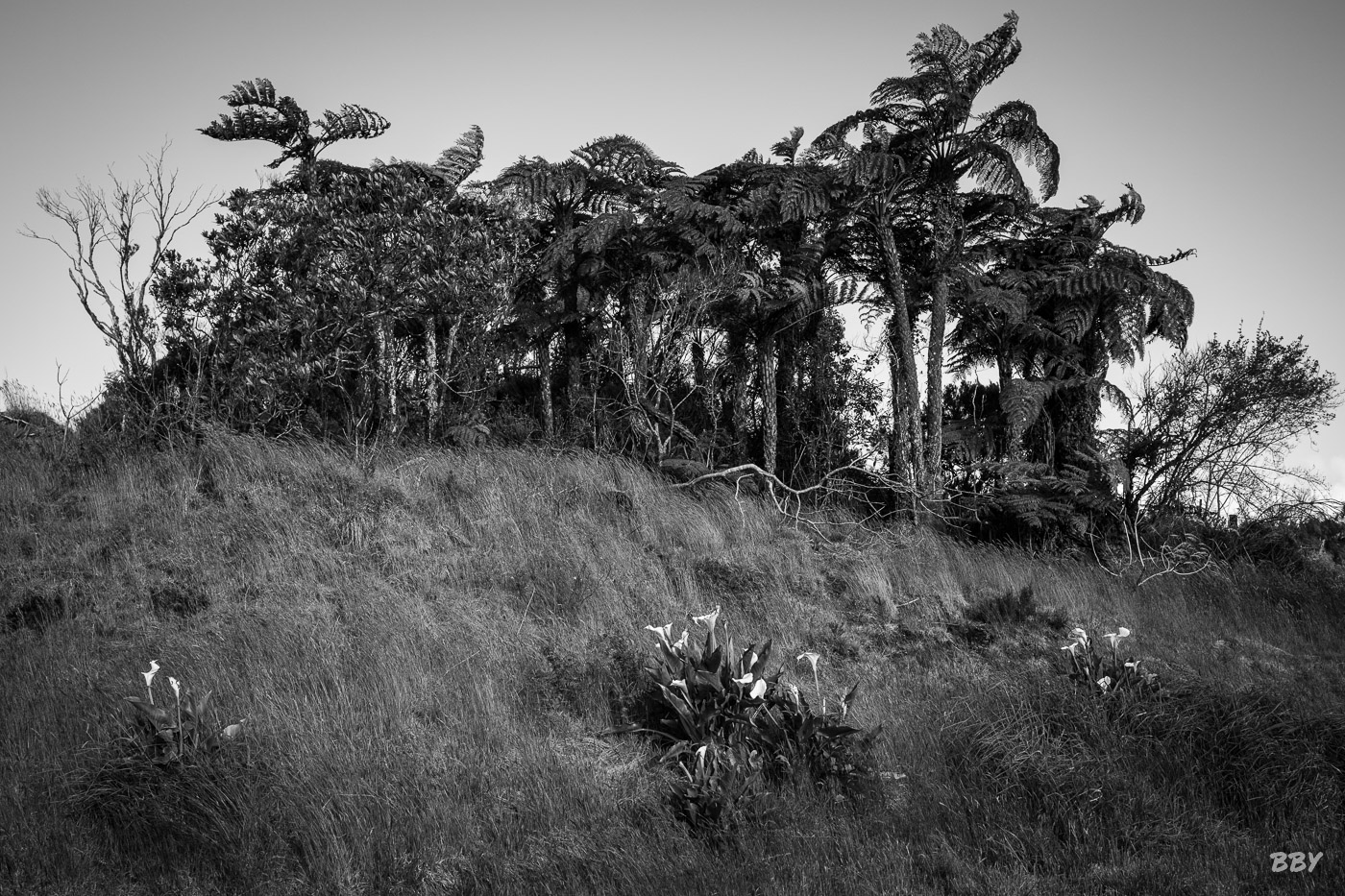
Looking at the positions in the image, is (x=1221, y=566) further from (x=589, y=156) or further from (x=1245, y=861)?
(x=589, y=156)

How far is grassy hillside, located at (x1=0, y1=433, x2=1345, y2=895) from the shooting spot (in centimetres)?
467

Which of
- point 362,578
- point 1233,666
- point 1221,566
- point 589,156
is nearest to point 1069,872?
point 1233,666

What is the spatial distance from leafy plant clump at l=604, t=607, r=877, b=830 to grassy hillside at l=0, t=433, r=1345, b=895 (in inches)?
5.7

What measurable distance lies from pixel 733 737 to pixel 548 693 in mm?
1539

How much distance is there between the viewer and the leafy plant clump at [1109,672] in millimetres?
6332

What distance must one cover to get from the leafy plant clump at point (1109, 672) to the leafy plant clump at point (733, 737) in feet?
6.15

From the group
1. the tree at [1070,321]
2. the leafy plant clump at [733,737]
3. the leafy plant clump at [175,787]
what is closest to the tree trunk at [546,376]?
the tree at [1070,321]

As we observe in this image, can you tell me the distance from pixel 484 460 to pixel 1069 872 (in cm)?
813

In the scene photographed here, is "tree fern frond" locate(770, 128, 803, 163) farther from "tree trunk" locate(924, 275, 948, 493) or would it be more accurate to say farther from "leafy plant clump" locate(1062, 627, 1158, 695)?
"leafy plant clump" locate(1062, 627, 1158, 695)

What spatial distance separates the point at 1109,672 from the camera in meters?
6.59

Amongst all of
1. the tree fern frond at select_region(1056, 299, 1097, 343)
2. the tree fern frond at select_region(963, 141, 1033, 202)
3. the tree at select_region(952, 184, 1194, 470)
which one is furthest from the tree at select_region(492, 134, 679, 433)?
the tree fern frond at select_region(1056, 299, 1097, 343)

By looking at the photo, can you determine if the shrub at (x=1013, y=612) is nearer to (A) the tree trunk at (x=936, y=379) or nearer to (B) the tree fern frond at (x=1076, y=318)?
(A) the tree trunk at (x=936, y=379)

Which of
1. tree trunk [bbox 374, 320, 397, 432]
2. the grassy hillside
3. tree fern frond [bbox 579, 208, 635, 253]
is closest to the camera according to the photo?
the grassy hillside

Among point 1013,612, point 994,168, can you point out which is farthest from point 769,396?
point 1013,612
